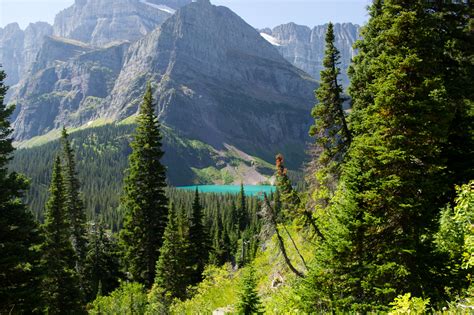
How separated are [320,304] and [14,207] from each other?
16.7m

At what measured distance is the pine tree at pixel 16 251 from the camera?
58.5 feet

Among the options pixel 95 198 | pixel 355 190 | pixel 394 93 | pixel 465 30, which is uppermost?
pixel 465 30

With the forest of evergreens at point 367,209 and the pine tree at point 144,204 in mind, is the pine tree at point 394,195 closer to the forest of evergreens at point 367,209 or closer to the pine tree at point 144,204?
the forest of evergreens at point 367,209

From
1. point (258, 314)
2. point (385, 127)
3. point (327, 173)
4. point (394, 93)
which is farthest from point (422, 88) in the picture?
point (327, 173)

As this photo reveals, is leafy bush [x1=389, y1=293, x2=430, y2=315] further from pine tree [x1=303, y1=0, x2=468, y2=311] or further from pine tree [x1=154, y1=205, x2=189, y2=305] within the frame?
pine tree [x1=154, y1=205, x2=189, y2=305]

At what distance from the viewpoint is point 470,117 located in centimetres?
1541

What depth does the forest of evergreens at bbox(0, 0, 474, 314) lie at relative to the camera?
11.2 meters

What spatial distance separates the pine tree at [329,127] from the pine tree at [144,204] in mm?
17006

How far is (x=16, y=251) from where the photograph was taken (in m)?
18.4

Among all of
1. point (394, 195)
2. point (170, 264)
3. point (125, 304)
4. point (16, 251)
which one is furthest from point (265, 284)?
point (16, 251)

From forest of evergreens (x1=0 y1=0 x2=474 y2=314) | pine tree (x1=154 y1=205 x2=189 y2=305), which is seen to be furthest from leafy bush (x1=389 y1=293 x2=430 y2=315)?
pine tree (x1=154 y1=205 x2=189 y2=305)

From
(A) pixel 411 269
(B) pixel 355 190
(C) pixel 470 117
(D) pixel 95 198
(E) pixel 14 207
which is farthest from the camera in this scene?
(D) pixel 95 198

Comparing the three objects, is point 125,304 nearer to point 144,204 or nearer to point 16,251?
point 16,251

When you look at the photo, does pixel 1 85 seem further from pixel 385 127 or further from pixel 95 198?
pixel 95 198
